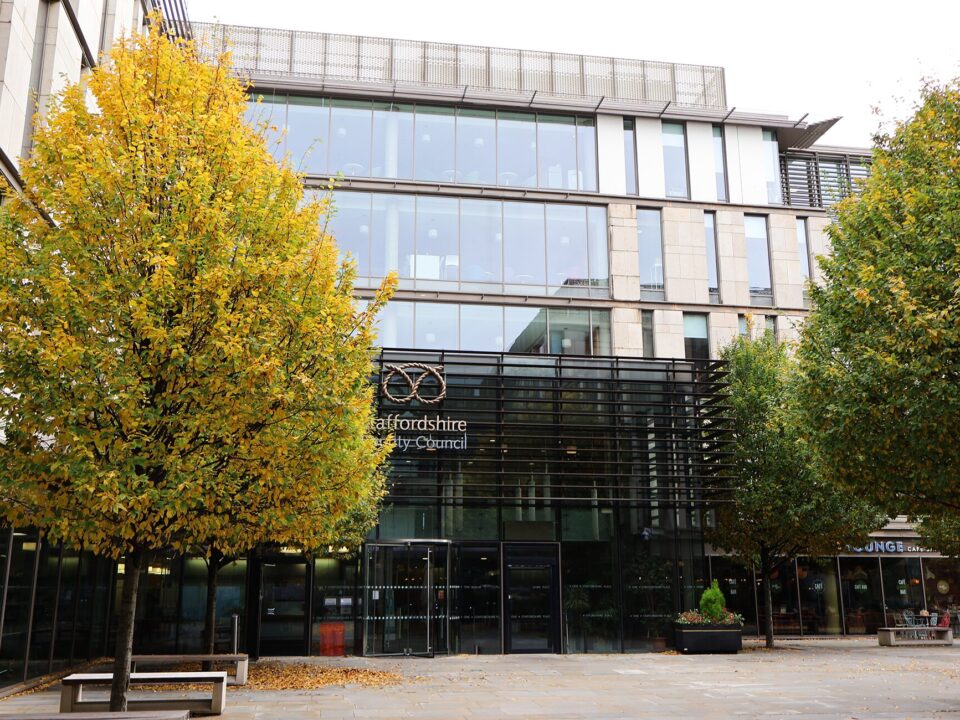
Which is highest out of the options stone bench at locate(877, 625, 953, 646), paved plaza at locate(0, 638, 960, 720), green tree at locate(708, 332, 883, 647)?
green tree at locate(708, 332, 883, 647)

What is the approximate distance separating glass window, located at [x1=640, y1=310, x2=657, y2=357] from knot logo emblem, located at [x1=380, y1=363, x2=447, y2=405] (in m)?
7.97

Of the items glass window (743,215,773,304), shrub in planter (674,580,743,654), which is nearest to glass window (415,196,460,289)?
glass window (743,215,773,304)

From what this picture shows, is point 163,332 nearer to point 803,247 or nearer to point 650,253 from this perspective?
point 650,253

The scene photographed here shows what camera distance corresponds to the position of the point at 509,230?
30.0 metres

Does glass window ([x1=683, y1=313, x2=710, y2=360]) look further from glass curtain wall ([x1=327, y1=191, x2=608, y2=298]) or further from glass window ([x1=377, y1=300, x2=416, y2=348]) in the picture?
glass window ([x1=377, y1=300, x2=416, y2=348])

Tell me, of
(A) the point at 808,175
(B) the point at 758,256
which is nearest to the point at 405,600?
(B) the point at 758,256

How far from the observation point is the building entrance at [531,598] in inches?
979

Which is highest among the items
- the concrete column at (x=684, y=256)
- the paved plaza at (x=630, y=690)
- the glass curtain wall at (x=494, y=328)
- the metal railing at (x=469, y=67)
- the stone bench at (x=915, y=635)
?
the metal railing at (x=469, y=67)

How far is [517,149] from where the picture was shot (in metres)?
30.8

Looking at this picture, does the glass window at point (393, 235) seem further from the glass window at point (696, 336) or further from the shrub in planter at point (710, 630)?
the shrub in planter at point (710, 630)

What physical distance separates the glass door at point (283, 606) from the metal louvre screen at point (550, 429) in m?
3.48

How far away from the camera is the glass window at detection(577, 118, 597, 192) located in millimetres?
30906

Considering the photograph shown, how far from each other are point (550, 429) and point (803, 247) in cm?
1365

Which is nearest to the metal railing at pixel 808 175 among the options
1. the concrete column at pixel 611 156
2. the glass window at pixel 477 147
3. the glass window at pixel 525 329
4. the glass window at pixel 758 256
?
the glass window at pixel 758 256
